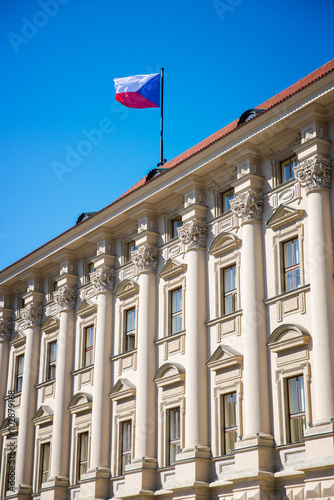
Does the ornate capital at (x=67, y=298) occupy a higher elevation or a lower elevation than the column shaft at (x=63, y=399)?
higher

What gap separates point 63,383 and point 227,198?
1232 centimetres

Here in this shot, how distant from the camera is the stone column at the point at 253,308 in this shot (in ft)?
86.7

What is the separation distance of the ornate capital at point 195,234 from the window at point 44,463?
42.7 feet

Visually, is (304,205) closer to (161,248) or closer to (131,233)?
(161,248)

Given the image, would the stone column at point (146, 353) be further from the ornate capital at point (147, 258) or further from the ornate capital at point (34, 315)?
the ornate capital at point (34, 315)

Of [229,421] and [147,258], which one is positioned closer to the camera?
[229,421]

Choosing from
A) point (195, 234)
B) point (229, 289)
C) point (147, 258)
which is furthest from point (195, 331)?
point (147, 258)

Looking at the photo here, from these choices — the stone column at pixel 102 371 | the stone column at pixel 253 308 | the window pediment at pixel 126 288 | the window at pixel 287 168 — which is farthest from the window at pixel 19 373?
the window at pixel 287 168

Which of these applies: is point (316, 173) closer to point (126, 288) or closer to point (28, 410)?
point (126, 288)

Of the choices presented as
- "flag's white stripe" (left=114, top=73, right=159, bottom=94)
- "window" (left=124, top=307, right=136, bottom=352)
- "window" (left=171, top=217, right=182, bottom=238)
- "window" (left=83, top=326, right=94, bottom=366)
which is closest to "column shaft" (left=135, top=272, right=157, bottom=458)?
"window" (left=124, top=307, right=136, bottom=352)

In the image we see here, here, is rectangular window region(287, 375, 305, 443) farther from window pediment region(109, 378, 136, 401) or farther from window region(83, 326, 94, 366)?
window region(83, 326, 94, 366)

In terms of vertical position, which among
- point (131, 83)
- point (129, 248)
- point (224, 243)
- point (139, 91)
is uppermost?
point (131, 83)

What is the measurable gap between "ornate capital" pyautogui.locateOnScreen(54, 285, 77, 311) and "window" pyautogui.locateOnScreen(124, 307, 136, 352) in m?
4.32

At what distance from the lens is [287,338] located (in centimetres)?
2642
